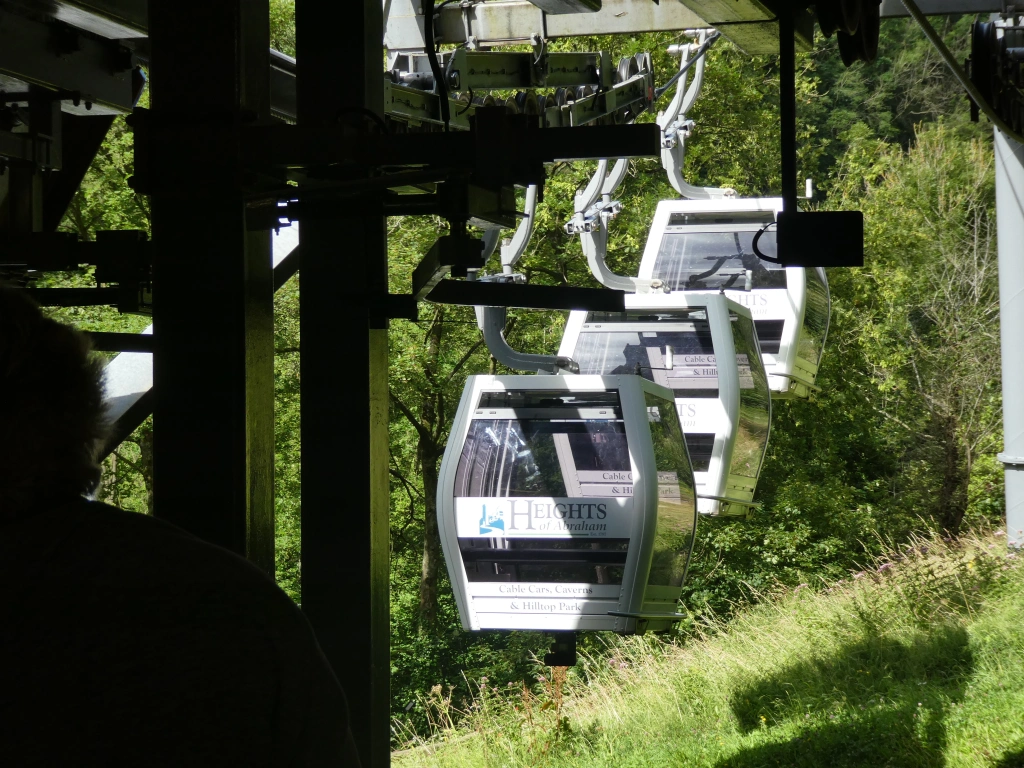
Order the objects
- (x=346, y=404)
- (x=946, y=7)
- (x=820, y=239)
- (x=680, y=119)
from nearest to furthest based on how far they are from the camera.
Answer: (x=346, y=404) < (x=820, y=239) < (x=946, y=7) < (x=680, y=119)

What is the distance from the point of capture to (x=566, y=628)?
8.64 metres

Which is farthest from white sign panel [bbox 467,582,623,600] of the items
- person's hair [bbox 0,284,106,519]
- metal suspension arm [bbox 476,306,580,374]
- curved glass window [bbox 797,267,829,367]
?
person's hair [bbox 0,284,106,519]

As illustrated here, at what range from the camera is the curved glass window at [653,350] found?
36.7 ft

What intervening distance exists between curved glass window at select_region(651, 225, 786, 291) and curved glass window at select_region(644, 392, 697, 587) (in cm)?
427

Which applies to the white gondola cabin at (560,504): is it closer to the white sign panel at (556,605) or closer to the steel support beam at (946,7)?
the white sign panel at (556,605)

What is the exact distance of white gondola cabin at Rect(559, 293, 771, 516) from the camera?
11.1 metres

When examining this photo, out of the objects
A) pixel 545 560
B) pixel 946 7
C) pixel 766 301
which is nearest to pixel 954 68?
pixel 946 7

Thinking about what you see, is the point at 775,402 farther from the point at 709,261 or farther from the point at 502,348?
the point at 502,348

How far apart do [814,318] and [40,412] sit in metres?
13.5

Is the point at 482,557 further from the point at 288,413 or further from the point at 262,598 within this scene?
the point at 288,413

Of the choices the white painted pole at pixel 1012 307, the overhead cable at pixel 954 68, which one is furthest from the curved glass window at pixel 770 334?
the overhead cable at pixel 954 68

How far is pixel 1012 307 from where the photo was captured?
1177cm

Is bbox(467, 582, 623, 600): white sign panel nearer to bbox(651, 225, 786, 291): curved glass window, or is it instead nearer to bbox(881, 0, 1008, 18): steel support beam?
bbox(881, 0, 1008, 18): steel support beam

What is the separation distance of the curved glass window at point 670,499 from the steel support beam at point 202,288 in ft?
21.8
